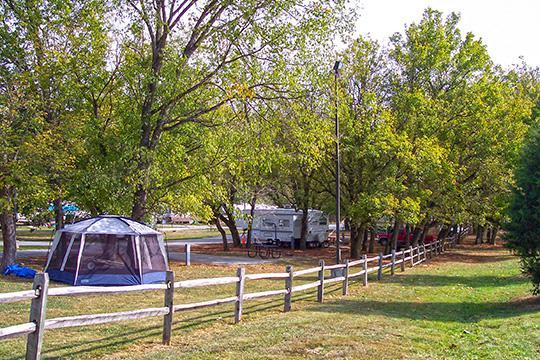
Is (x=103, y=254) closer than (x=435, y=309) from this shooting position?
No

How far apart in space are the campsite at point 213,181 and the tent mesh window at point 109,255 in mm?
45

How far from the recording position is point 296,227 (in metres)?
37.8

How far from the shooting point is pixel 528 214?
13.8 m

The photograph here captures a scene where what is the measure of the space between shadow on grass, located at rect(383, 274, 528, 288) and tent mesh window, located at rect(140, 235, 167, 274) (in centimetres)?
783

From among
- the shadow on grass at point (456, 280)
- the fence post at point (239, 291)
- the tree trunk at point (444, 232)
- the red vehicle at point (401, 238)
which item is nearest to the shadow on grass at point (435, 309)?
the fence post at point (239, 291)

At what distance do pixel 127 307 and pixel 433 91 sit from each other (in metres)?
23.2

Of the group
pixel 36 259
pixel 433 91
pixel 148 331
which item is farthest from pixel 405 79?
pixel 148 331

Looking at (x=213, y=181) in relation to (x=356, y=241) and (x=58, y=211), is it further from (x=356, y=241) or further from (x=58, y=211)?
(x=356, y=241)

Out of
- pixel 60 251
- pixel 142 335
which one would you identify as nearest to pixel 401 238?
pixel 60 251

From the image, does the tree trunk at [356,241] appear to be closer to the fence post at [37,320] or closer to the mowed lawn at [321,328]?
the mowed lawn at [321,328]

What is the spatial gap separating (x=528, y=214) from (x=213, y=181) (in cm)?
1190

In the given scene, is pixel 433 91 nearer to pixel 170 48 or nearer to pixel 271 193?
A: pixel 271 193

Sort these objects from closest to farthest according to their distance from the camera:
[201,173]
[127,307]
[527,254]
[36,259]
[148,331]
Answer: [148,331], [127,307], [527,254], [201,173], [36,259]

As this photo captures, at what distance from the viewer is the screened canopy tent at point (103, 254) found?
53.4 feet
